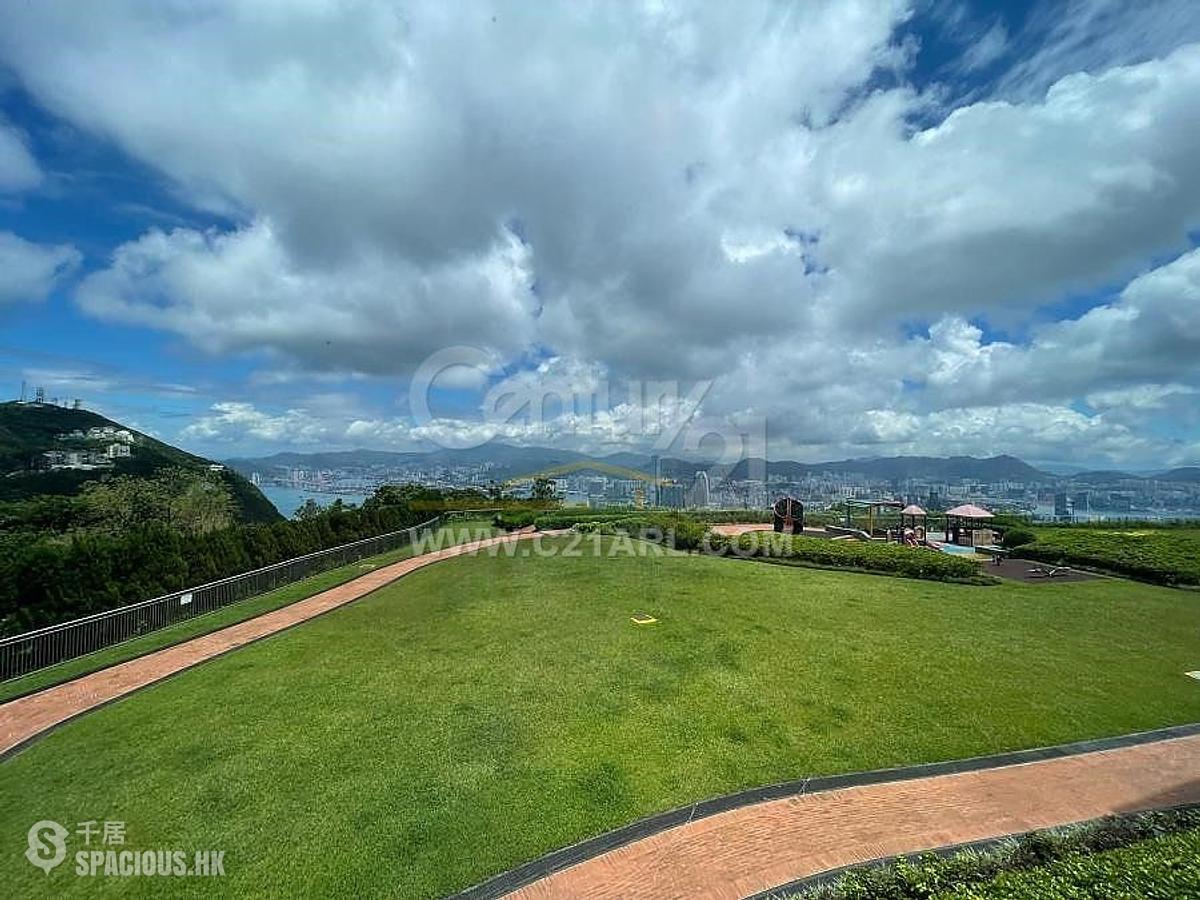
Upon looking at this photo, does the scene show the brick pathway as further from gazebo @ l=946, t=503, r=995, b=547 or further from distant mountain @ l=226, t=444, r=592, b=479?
distant mountain @ l=226, t=444, r=592, b=479

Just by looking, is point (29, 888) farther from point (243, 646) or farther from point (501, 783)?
point (243, 646)

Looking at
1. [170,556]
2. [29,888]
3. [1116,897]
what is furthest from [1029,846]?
[170,556]

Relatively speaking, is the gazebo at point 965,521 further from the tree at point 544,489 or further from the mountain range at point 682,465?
the tree at point 544,489

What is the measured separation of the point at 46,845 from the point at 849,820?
690 centimetres

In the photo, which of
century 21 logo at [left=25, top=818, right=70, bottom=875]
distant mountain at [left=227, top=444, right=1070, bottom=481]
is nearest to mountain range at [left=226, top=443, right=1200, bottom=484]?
distant mountain at [left=227, top=444, right=1070, bottom=481]

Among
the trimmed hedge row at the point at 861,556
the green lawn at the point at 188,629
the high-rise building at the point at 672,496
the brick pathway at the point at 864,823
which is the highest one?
the high-rise building at the point at 672,496

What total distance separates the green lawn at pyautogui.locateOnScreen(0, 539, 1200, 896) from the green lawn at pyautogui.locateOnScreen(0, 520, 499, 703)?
186 centimetres

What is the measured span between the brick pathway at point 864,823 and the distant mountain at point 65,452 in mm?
28560

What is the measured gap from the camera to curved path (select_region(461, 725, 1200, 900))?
4.04m

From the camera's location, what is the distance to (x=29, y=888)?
4.04 metres

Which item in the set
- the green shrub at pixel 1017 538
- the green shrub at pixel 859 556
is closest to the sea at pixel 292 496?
the green shrub at pixel 859 556

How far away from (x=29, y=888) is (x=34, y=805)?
1.44 meters

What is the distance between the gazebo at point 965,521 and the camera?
1991 cm

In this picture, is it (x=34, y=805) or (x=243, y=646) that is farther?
(x=243, y=646)
